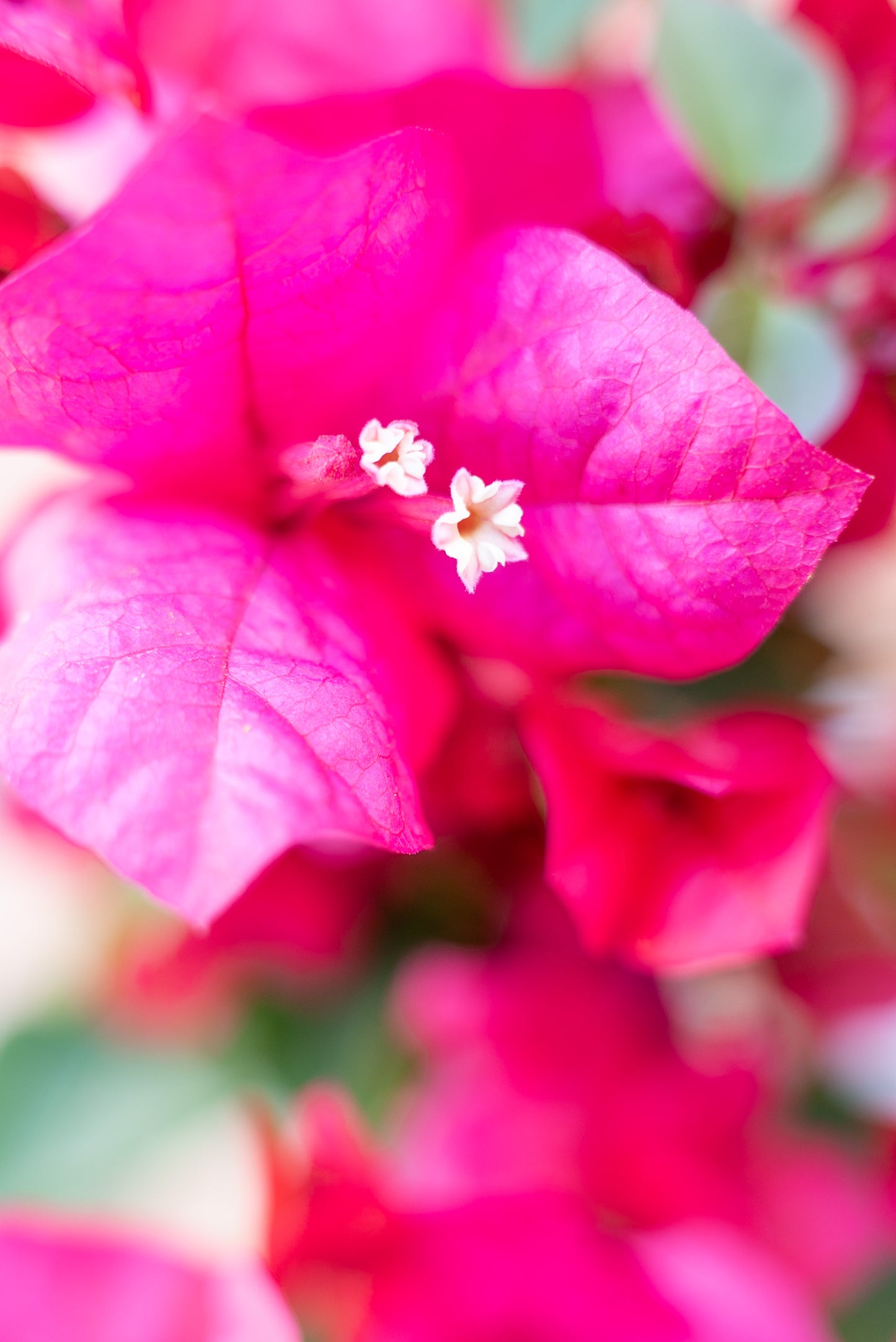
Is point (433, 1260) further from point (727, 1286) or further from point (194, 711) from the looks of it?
point (194, 711)

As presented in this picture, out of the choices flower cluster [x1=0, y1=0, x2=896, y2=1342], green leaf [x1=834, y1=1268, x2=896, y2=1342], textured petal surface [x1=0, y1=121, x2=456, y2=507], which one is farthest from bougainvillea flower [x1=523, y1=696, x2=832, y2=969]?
green leaf [x1=834, y1=1268, x2=896, y2=1342]

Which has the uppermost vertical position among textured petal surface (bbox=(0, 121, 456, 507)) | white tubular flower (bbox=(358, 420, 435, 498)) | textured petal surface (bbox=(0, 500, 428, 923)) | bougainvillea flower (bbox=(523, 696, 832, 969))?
textured petal surface (bbox=(0, 121, 456, 507))

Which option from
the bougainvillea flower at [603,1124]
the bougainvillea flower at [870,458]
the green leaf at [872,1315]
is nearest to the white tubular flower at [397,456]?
the bougainvillea flower at [870,458]

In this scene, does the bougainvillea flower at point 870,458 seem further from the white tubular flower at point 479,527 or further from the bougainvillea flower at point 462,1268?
the bougainvillea flower at point 462,1268

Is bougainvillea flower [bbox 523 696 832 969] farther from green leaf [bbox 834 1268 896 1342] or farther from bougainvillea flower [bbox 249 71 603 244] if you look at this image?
green leaf [bbox 834 1268 896 1342]

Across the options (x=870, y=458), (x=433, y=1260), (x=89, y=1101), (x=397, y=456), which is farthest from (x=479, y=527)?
(x=89, y=1101)

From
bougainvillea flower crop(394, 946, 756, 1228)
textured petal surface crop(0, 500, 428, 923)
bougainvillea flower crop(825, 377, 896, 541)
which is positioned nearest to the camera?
textured petal surface crop(0, 500, 428, 923)

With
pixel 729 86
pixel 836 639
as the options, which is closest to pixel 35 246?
pixel 729 86
